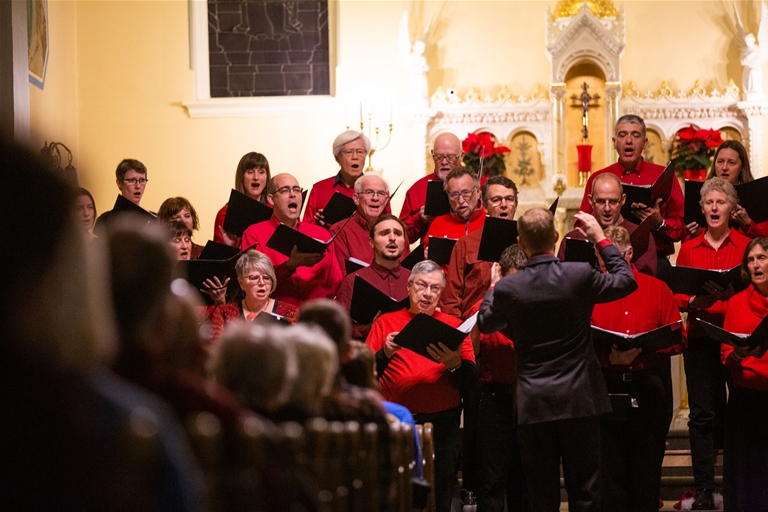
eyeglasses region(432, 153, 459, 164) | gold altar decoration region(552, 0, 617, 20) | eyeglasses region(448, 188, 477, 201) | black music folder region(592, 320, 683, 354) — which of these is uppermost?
gold altar decoration region(552, 0, 617, 20)

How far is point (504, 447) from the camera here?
4.47 metres

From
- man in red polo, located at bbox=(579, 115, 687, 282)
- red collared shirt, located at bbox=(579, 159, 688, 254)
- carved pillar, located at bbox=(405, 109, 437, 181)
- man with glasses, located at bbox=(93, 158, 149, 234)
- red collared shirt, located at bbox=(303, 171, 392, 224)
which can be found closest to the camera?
man in red polo, located at bbox=(579, 115, 687, 282)

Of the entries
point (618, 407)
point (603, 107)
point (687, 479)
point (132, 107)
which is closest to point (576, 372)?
point (618, 407)

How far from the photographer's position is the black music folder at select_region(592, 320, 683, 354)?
14.0 ft

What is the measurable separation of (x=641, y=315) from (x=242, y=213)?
2192 millimetres

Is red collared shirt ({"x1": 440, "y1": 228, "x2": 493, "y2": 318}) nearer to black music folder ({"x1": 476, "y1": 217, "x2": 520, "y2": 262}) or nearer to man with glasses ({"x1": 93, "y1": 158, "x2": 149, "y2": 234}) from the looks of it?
black music folder ({"x1": 476, "y1": 217, "x2": 520, "y2": 262})

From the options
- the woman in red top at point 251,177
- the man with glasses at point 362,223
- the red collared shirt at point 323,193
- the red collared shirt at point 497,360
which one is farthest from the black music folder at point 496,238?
the woman in red top at point 251,177

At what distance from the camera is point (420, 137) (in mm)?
8195

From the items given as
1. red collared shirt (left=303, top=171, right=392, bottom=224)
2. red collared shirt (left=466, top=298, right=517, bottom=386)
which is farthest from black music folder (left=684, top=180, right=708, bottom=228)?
red collared shirt (left=303, top=171, right=392, bottom=224)

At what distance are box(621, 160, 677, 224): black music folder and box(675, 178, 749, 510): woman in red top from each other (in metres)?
0.19

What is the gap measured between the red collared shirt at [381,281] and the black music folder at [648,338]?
0.98 meters

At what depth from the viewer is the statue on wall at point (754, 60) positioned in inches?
316

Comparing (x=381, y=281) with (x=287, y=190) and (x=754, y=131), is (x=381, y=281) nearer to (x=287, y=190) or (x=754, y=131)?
(x=287, y=190)

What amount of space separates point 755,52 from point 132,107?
539 centimetres
